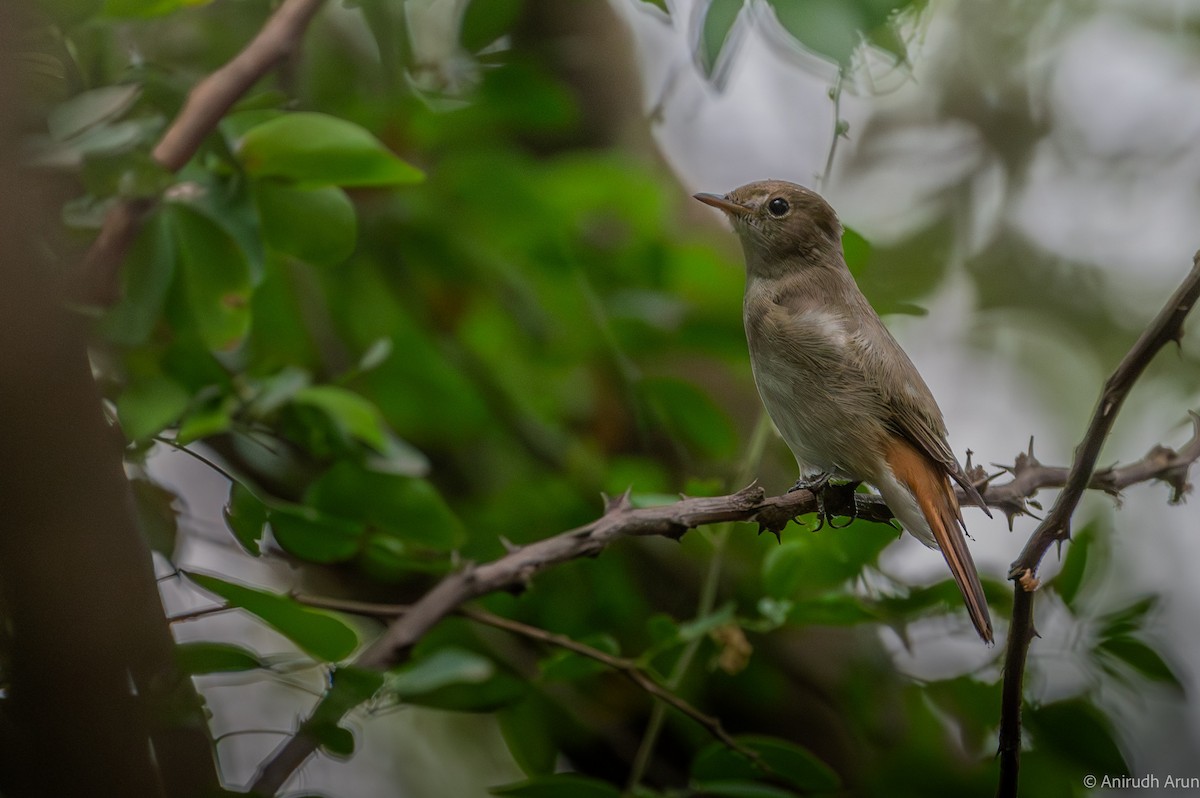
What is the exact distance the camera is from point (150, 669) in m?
1.51

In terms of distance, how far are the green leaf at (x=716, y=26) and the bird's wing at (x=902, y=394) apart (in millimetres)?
941

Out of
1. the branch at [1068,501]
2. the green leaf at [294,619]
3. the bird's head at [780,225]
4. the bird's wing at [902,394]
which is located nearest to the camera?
the branch at [1068,501]

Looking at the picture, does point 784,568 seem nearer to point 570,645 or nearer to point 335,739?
point 570,645

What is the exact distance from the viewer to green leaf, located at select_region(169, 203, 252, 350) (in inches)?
79.9

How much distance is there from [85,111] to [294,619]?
0.99m

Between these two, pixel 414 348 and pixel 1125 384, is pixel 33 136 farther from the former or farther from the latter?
pixel 1125 384

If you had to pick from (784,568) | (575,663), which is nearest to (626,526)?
(575,663)

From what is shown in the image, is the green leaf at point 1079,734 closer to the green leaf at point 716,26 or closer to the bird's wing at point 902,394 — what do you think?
the bird's wing at point 902,394

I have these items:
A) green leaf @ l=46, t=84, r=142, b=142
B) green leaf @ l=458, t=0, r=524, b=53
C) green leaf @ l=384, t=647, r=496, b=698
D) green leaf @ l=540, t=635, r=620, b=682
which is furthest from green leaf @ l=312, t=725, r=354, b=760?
green leaf @ l=458, t=0, r=524, b=53

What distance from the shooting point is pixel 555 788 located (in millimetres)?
1981

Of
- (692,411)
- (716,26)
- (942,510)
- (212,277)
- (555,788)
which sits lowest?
(555,788)

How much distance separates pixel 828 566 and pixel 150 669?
1.44 meters

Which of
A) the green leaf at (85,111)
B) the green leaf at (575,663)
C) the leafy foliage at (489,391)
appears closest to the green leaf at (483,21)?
the leafy foliage at (489,391)

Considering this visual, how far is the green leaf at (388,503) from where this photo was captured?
2225 mm
